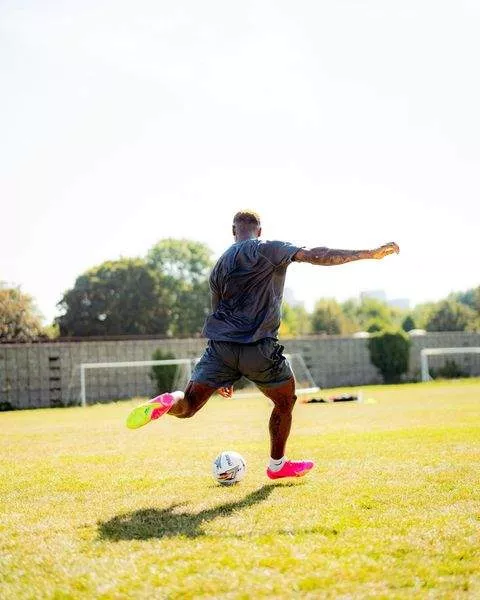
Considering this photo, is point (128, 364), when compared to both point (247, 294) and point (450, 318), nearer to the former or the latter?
point (247, 294)

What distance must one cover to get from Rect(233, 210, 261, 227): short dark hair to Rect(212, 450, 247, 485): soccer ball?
2.02 m

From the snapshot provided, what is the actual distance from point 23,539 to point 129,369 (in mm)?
23991

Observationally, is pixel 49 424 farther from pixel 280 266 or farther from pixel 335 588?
pixel 335 588

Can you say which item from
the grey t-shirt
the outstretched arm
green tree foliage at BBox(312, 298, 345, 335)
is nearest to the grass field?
the grey t-shirt

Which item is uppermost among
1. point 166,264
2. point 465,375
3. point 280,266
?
point 166,264

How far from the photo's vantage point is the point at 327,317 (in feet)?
294

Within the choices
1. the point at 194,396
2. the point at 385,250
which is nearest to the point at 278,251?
the point at 385,250

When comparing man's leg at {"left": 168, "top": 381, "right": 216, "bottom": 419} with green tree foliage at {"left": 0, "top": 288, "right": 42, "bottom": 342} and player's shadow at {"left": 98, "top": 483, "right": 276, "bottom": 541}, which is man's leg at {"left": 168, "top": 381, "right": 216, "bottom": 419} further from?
green tree foliage at {"left": 0, "top": 288, "right": 42, "bottom": 342}

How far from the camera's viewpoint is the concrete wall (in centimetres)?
2588

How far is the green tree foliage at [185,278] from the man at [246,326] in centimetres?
6143

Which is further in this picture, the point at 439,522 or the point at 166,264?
the point at 166,264

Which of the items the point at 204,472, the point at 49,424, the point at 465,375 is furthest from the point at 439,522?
the point at 465,375

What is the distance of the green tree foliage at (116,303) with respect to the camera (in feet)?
214

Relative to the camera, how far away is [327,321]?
89062 mm
